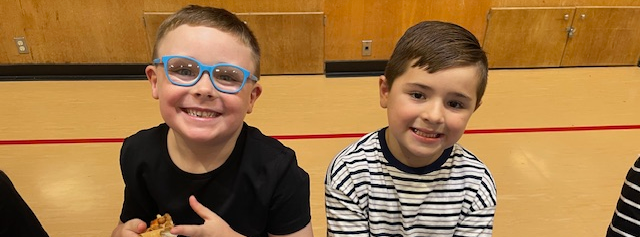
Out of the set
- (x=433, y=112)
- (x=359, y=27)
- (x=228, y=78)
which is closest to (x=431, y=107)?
(x=433, y=112)

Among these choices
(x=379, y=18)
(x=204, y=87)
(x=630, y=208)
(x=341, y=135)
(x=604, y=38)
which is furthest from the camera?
(x=604, y=38)

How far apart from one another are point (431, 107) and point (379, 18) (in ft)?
10.6

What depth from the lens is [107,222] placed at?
2.53m

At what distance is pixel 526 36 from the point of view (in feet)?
15.1

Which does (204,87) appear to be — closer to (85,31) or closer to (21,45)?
(85,31)

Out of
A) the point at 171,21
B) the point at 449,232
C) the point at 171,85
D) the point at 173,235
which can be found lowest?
the point at 449,232

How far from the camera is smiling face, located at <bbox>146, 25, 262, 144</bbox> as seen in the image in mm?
1164

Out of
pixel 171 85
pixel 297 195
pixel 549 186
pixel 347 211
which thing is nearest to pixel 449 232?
pixel 347 211

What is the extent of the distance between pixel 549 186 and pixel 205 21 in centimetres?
246

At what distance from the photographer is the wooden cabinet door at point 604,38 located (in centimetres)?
452

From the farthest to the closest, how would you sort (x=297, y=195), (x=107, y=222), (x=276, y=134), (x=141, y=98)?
1. (x=141, y=98)
2. (x=276, y=134)
3. (x=107, y=222)
4. (x=297, y=195)

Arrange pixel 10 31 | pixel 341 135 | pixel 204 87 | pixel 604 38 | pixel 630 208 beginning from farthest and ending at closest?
1. pixel 604 38
2. pixel 10 31
3. pixel 341 135
4. pixel 630 208
5. pixel 204 87

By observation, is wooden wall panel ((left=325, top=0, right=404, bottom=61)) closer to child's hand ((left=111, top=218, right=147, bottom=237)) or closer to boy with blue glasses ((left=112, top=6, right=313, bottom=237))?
boy with blue glasses ((left=112, top=6, right=313, bottom=237))

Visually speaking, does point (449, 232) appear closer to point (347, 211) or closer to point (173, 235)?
point (347, 211)
